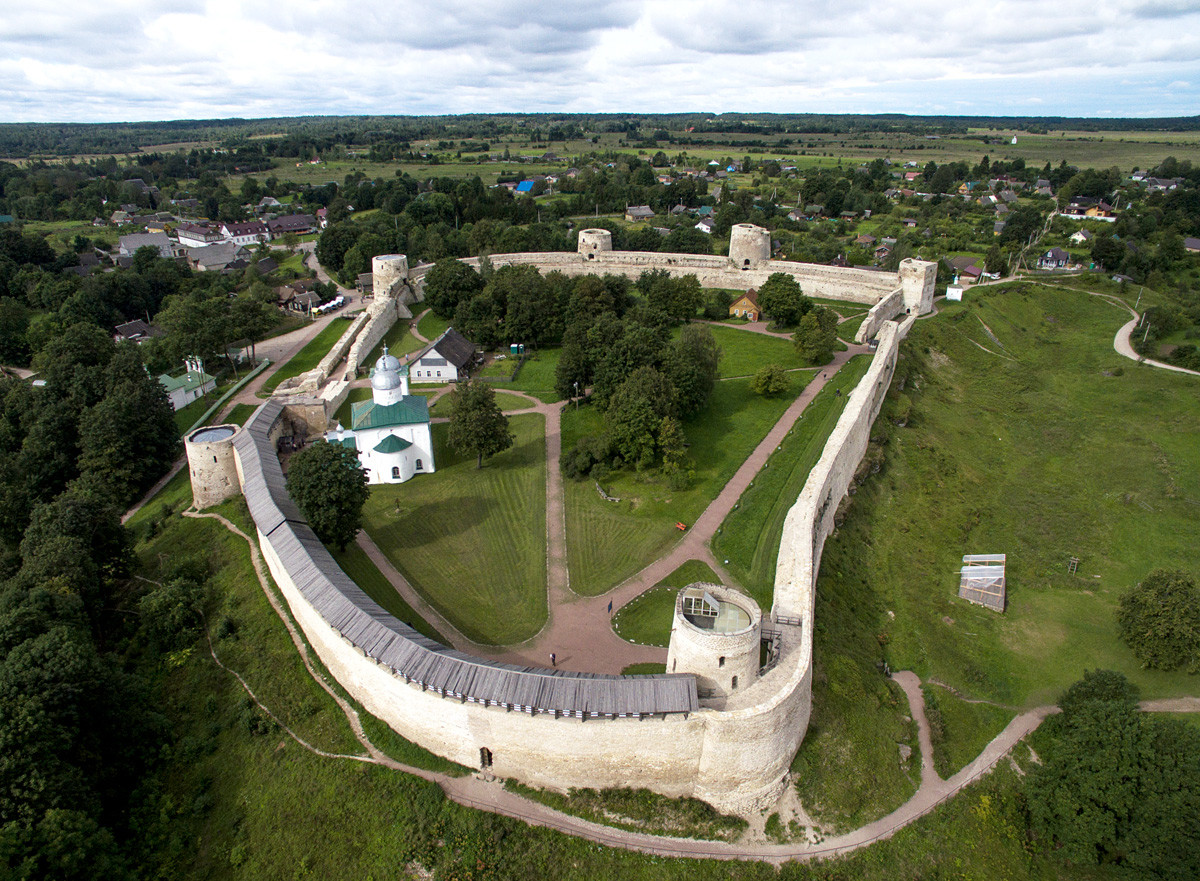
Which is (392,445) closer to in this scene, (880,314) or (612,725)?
(612,725)

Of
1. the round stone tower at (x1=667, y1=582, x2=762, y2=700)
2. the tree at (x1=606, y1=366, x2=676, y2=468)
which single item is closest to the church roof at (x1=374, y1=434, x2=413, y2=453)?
the tree at (x1=606, y1=366, x2=676, y2=468)

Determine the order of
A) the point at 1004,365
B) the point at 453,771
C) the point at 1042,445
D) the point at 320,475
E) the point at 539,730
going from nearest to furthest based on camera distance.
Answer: the point at 539,730 → the point at 453,771 → the point at 320,475 → the point at 1042,445 → the point at 1004,365

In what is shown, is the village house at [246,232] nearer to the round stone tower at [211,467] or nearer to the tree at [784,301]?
the round stone tower at [211,467]

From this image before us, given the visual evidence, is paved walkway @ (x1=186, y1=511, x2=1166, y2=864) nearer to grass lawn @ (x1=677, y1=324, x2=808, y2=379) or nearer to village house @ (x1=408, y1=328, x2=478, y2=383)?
village house @ (x1=408, y1=328, x2=478, y2=383)

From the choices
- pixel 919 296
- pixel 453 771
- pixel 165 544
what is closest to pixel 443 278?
pixel 165 544

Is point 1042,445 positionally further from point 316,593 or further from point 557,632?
point 316,593

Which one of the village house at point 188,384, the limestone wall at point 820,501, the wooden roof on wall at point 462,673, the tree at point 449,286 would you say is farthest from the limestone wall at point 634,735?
the tree at point 449,286
